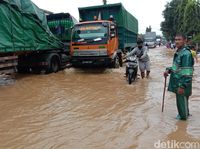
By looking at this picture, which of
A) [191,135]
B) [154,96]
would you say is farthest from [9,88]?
[191,135]

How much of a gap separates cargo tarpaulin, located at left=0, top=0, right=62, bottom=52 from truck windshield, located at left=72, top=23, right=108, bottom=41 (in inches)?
45.9

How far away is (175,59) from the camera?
598cm

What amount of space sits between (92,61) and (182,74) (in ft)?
25.7

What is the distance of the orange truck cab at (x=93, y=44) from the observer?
43.4 ft

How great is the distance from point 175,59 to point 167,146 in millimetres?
1782

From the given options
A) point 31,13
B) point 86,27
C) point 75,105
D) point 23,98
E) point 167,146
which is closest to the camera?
point 167,146

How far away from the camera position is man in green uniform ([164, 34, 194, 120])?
18.7 feet

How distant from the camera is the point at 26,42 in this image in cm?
1196

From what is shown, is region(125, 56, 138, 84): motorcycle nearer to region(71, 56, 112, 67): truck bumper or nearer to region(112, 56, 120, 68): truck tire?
region(71, 56, 112, 67): truck bumper

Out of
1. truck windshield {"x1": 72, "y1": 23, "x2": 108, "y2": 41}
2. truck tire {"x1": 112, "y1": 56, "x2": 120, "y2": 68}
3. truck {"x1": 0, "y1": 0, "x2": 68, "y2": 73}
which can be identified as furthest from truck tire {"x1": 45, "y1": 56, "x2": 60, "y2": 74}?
truck tire {"x1": 112, "y1": 56, "x2": 120, "y2": 68}

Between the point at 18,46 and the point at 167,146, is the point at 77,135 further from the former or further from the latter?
the point at 18,46

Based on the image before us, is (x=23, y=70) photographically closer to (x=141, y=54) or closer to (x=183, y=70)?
(x=141, y=54)

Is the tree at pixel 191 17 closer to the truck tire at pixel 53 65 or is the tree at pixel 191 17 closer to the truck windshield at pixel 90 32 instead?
the truck windshield at pixel 90 32

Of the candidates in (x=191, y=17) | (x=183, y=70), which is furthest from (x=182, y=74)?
(x=191, y=17)
